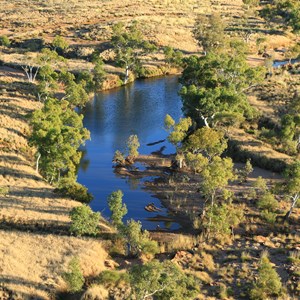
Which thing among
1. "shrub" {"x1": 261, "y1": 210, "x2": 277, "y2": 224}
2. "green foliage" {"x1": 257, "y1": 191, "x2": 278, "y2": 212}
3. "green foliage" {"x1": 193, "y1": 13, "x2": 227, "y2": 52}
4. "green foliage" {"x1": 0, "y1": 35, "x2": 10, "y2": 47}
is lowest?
"shrub" {"x1": 261, "y1": 210, "x2": 277, "y2": 224}

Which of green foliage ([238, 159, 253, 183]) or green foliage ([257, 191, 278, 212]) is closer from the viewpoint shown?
green foliage ([257, 191, 278, 212])

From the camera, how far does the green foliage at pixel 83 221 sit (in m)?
39.5

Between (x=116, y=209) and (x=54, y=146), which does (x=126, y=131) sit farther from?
(x=116, y=209)

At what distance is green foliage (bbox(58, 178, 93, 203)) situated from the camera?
47091mm

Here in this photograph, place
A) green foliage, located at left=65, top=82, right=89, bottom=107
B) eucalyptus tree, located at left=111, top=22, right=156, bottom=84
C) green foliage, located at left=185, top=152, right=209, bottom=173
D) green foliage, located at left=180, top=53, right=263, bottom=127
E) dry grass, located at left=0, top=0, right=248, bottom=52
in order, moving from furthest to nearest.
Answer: dry grass, located at left=0, top=0, right=248, bottom=52, eucalyptus tree, located at left=111, top=22, right=156, bottom=84, green foliage, located at left=65, top=82, right=89, bottom=107, green foliage, located at left=180, top=53, right=263, bottom=127, green foliage, located at left=185, top=152, right=209, bottom=173

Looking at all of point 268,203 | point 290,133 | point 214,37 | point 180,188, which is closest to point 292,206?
point 268,203

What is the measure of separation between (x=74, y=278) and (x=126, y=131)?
41314 mm

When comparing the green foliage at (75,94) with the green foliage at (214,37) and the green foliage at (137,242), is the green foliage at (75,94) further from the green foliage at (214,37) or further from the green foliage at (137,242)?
the green foliage at (214,37)

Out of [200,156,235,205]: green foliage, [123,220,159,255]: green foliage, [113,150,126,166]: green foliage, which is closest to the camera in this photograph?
[123,220,159,255]: green foliage

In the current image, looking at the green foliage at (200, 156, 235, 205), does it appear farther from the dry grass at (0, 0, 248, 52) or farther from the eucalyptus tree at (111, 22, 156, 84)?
the dry grass at (0, 0, 248, 52)

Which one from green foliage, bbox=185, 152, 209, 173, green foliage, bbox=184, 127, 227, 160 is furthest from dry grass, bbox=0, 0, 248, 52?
green foliage, bbox=185, 152, 209, 173

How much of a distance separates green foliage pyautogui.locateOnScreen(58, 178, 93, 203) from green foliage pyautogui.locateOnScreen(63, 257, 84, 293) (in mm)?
14946

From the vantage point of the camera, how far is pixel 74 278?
104 feet

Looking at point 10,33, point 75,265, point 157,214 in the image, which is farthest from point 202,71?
point 10,33
